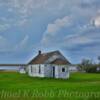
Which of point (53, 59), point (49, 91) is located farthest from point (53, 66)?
point (49, 91)

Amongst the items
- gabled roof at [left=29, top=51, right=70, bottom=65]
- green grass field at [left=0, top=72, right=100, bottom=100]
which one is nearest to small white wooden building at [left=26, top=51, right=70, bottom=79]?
gabled roof at [left=29, top=51, right=70, bottom=65]

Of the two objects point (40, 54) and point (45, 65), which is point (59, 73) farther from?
point (40, 54)

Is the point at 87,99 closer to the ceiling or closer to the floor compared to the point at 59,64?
closer to the floor

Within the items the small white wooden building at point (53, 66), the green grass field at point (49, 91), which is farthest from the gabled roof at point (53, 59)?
the green grass field at point (49, 91)

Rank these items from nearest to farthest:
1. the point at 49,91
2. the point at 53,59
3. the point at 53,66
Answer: the point at 49,91 → the point at 53,66 → the point at 53,59

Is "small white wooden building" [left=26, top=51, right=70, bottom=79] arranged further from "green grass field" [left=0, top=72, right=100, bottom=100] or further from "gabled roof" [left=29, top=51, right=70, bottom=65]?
"green grass field" [left=0, top=72, right=100, bottom=100]

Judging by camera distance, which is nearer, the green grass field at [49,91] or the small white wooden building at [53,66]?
the green grass field at [49,91]

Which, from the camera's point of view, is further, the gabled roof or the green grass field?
the gabled roof

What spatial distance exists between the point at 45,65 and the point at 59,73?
10.2 ft

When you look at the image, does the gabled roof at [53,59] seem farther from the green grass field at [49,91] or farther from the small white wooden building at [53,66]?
the green grass field at [49,91]

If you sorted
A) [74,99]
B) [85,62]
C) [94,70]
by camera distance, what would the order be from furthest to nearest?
1. [85,62]
2. [94,70]
3. [74,99]

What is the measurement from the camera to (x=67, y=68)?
64312 millimetres

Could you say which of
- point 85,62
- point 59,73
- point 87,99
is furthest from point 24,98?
point 85,62

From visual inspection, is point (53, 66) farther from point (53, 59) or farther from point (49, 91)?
point (49, 91)
